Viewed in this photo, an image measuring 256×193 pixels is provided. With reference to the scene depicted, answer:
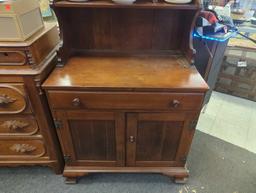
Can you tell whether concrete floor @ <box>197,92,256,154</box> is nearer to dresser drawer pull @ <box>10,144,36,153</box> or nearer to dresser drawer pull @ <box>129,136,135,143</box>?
dresser drawer pull @ <box>129,136,135,143</box>

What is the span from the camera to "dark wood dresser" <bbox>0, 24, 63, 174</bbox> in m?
0.96

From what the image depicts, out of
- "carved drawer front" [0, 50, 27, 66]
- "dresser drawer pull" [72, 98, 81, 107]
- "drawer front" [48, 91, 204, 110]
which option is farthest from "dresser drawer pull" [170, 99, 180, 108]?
"carved drawer front" [0, 50, 27, 66]

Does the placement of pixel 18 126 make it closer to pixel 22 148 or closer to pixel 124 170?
pixel 22 148

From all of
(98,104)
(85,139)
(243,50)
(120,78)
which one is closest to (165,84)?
(120,78)

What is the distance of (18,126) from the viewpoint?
1.14 m

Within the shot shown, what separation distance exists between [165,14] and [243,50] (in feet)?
4.09

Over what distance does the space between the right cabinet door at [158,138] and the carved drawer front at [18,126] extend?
57 centimetres

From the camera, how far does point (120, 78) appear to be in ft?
3.27

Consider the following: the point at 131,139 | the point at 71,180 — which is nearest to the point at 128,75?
the point at 131,139

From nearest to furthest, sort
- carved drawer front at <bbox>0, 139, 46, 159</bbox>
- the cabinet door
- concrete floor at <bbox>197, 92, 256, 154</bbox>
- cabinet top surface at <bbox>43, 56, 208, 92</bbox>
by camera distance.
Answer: cabinet top surface at <bbox>43, 56, 208, 92</bbox> → the cabinet door → carved drawer front at <bbox>0, 139, 46, 159</bbox> → concrete floor at <bbox>197, 92, 256, 154</bbox>

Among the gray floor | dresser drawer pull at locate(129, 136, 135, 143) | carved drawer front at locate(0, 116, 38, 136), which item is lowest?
the gray floor

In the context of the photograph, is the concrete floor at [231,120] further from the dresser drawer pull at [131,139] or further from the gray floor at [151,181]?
the dresser drawer pull at [131,139]

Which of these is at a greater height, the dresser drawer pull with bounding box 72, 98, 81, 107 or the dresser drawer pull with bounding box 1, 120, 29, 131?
the dresser drawer pull with bounding box 72, 98, 81, 107

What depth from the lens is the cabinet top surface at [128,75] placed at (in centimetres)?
94
